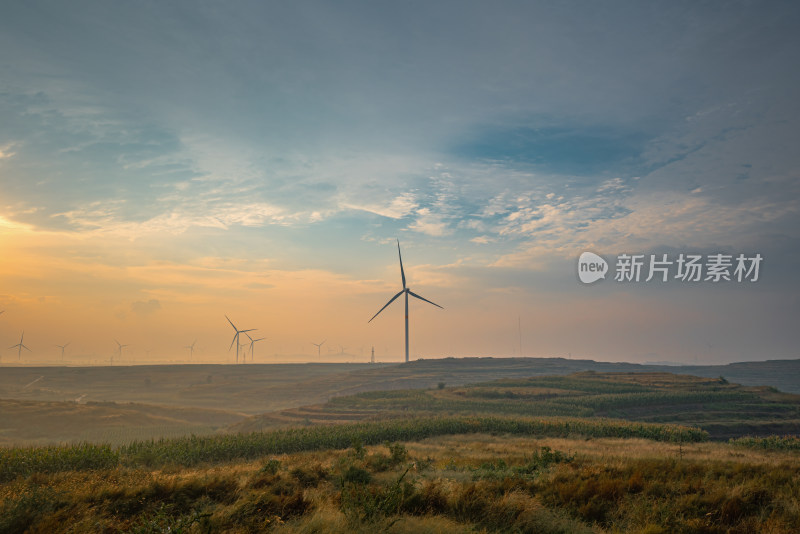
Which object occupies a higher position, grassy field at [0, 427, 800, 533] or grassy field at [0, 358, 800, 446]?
grassy field at [0, 427, 800, 533]

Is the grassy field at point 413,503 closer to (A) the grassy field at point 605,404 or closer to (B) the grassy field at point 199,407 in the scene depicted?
(A) the grassy field at point 605,404

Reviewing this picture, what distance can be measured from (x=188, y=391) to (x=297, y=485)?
179509mm

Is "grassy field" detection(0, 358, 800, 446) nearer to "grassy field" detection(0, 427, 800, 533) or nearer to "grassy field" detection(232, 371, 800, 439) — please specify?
"grassy field" detection(232, 371, 800, 439)

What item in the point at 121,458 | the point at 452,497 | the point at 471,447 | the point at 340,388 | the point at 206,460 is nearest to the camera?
the point at 452,497

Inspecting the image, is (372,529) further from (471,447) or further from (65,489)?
(471,447)

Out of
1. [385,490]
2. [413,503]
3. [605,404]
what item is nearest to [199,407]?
[605,404]

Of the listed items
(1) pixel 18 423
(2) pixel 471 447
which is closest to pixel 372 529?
(2) pixel 471 447

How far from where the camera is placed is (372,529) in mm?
10430

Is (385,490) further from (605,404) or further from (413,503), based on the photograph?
(605,404)

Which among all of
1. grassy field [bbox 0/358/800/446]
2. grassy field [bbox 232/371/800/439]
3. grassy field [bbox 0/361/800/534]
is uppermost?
grassy field [bbox 0/361/800/534]

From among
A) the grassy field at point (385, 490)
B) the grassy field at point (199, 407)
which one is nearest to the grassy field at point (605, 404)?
the grassy field at point (199, 407)

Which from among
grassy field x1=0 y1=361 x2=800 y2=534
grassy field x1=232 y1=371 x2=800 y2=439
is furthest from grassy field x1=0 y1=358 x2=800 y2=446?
grassy field x1=0 y1=361 x2=800 y2=534

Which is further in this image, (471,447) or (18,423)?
(18,423)

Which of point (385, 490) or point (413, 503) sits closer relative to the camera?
A: point (413, 503)
